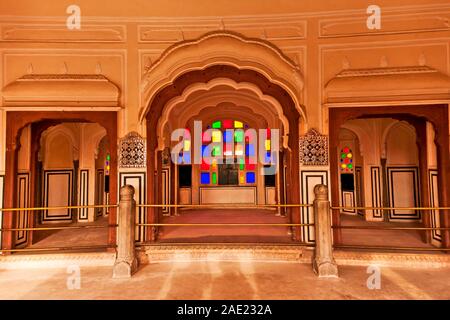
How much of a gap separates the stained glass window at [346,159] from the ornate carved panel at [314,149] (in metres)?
4.08

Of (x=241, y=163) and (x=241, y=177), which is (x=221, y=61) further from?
(x=241, y=177)

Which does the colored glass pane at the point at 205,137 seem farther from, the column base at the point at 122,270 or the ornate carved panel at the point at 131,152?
the column base at the point at 122,270

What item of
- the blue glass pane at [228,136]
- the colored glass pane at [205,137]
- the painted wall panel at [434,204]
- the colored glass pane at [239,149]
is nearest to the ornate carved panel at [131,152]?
the painted wall panel at [434,204]

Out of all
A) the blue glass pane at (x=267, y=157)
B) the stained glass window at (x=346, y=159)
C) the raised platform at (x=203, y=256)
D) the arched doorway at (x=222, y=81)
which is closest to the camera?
the raised platform at (x=203, y=256)

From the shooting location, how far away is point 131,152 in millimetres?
5105

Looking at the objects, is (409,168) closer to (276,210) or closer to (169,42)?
(276,210)

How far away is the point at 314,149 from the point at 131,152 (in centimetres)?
315

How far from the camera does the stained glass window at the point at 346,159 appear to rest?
8648 mm

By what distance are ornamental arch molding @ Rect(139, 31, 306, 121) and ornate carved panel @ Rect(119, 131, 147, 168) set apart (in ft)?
1.22

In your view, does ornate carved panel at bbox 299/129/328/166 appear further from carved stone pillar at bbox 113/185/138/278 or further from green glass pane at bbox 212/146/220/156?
green glass pane at bbox 212/146/220/156

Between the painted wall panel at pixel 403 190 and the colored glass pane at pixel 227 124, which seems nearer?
the painted wall panel at pixel 403 190

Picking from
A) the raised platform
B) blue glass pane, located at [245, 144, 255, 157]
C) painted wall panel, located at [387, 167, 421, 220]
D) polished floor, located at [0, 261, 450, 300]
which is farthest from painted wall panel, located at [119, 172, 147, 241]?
painted wall panel, located at [387, 167, 421, 220]

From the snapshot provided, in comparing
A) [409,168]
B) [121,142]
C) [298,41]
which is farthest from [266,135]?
[121,142]

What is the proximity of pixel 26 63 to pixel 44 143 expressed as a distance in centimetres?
326
